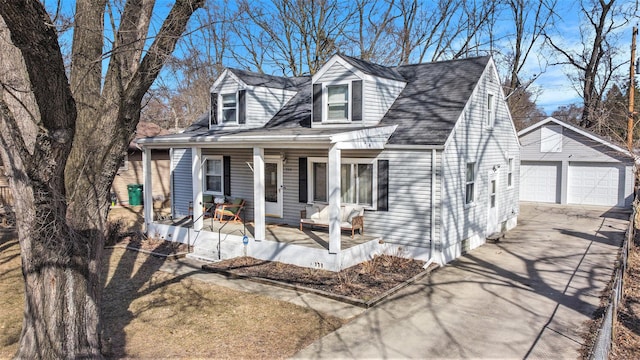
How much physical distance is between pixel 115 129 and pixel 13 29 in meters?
1.73

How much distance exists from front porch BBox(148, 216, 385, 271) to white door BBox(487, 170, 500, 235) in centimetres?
485

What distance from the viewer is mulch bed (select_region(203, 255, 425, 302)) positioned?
31.2ft

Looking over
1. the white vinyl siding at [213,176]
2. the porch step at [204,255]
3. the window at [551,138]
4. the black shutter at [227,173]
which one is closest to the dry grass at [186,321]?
the porch step at [204,255]

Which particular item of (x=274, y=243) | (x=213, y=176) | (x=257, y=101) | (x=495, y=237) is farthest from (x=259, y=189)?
(x=495, y=237)

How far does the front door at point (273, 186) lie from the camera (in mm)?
14711

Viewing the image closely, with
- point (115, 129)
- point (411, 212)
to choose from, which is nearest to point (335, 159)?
point (411, 212)

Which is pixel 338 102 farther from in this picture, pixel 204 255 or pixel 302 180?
pixel 204 255

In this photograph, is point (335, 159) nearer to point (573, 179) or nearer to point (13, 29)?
point (13, 29)

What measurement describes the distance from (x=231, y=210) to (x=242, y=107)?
3616 mm

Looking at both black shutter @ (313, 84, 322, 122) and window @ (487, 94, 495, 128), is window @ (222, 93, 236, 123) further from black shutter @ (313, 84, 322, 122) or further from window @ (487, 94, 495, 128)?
window @ (487, 94, 495, 128)

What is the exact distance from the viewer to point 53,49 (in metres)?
4.52

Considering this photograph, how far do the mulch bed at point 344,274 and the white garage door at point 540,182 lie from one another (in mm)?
15617

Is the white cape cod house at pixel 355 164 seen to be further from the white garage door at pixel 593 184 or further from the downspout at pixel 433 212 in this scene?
the white garage door at pixel 593 184

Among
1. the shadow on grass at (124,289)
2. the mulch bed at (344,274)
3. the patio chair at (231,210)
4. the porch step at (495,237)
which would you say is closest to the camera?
the shadow on grass at (124,289)
